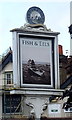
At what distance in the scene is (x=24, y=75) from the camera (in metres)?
33.9

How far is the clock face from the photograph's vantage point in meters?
34.2

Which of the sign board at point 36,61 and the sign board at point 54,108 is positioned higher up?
the sign board at point 36,61

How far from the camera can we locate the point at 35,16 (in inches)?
1358

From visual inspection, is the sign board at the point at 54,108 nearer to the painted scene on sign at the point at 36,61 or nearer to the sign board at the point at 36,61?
the sign board at the point at 36,61

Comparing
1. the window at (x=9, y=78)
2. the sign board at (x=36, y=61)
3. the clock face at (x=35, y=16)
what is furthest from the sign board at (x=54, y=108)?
the clock face at (x=35, y=16)

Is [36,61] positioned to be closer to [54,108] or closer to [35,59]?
[35,59]

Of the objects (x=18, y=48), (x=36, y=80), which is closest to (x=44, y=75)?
(x=36, y=80)

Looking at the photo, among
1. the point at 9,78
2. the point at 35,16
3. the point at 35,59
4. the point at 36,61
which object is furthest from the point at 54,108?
the point at 35,16

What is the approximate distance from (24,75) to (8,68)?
116 inches

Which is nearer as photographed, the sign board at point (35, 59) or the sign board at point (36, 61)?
the sign board at point (35, 59)

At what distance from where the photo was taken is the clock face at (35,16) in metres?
34.2

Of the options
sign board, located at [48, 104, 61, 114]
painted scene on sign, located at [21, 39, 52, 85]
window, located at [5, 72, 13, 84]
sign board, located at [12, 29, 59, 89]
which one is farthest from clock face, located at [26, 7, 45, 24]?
sign board, located at [48, 104, 61, 114]

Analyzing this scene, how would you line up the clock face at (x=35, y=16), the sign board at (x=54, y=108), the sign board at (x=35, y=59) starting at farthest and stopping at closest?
the sign board at (x=54, y=108)
the clock face at (x=35, y=16)
the sign board at (x=35, y=59)

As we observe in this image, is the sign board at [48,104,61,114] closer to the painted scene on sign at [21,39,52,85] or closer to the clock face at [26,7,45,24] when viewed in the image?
the painted scene on sign at [21,39,52,85]
